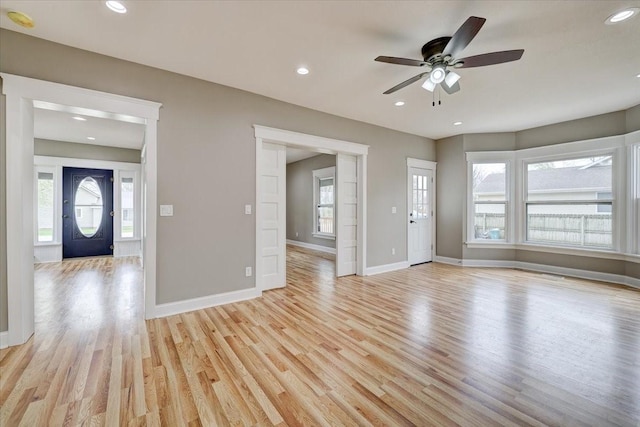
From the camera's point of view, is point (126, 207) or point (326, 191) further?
point (326, 191)

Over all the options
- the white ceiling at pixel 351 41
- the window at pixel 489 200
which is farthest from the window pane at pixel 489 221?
the white ceiling at pixel 351 41

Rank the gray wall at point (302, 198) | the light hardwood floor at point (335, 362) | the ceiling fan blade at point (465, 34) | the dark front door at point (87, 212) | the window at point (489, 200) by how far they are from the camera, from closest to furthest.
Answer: the light hardwood floor at point (335, 362) < the ceiling fan blade at point (465, 34) < the window at point (489, 200) < the dark front door at point (87, 212) < the gray wall at point (302, 198)

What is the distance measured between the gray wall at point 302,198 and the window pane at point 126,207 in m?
4.55

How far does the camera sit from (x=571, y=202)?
5027mm

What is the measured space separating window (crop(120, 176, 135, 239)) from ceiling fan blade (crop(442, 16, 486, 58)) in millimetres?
7672

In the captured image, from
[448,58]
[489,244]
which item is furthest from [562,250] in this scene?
[448,58]

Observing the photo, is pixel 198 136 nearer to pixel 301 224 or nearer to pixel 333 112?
pixel 333 112

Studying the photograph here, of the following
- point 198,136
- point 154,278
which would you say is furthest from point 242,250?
point 198,136

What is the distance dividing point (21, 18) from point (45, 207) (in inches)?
223

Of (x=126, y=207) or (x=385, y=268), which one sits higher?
(x=126, y=207)

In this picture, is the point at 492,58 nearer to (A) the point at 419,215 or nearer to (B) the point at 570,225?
(A) the point at 419,215

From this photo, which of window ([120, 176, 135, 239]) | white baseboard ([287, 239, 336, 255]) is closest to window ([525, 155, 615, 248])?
white baseboard ([287, 239, 336, 255])

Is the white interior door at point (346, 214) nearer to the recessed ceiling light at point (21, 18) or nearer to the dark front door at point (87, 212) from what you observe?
the recessed ceiling light at point (21, 18)

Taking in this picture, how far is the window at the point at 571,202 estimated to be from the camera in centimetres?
473
